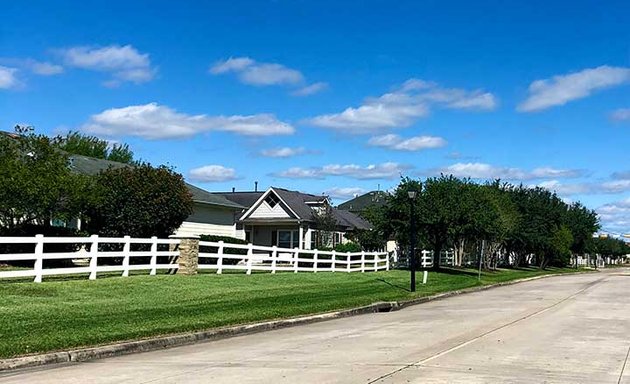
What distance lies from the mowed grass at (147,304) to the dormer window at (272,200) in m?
28.3

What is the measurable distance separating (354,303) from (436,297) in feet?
20.8

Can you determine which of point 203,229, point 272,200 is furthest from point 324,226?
point 203,229

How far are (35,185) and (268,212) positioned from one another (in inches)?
1281

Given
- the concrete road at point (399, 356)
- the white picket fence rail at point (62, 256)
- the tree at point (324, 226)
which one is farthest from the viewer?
the tree at point (324, 226)

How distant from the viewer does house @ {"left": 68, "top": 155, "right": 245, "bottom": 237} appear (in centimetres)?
4119

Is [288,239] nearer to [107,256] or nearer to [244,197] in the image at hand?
[244,197]

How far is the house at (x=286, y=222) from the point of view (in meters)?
55.2

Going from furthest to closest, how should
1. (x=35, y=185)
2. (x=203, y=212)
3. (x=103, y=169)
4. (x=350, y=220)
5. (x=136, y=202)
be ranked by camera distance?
(x=350, y=220) < (x=203, y=212) < (x=103, y=169) < (x=136, y=202) < (x=35, y=185)

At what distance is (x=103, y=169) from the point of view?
39.3 m

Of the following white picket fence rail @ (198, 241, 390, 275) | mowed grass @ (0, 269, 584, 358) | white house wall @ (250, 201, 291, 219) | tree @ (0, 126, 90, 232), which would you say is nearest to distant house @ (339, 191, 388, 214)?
white house wall @ (250, 201, 291, 219)

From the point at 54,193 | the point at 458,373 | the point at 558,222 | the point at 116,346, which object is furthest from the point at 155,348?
the point at 558,222

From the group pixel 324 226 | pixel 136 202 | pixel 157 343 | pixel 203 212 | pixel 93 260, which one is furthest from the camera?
pixel 324 226

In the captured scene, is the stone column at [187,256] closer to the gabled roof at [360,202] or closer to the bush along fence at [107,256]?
the bush along fence at [107,256]

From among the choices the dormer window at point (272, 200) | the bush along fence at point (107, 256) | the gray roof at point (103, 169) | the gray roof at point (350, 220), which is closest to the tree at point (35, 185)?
the bush along fence at point (107, 256)
